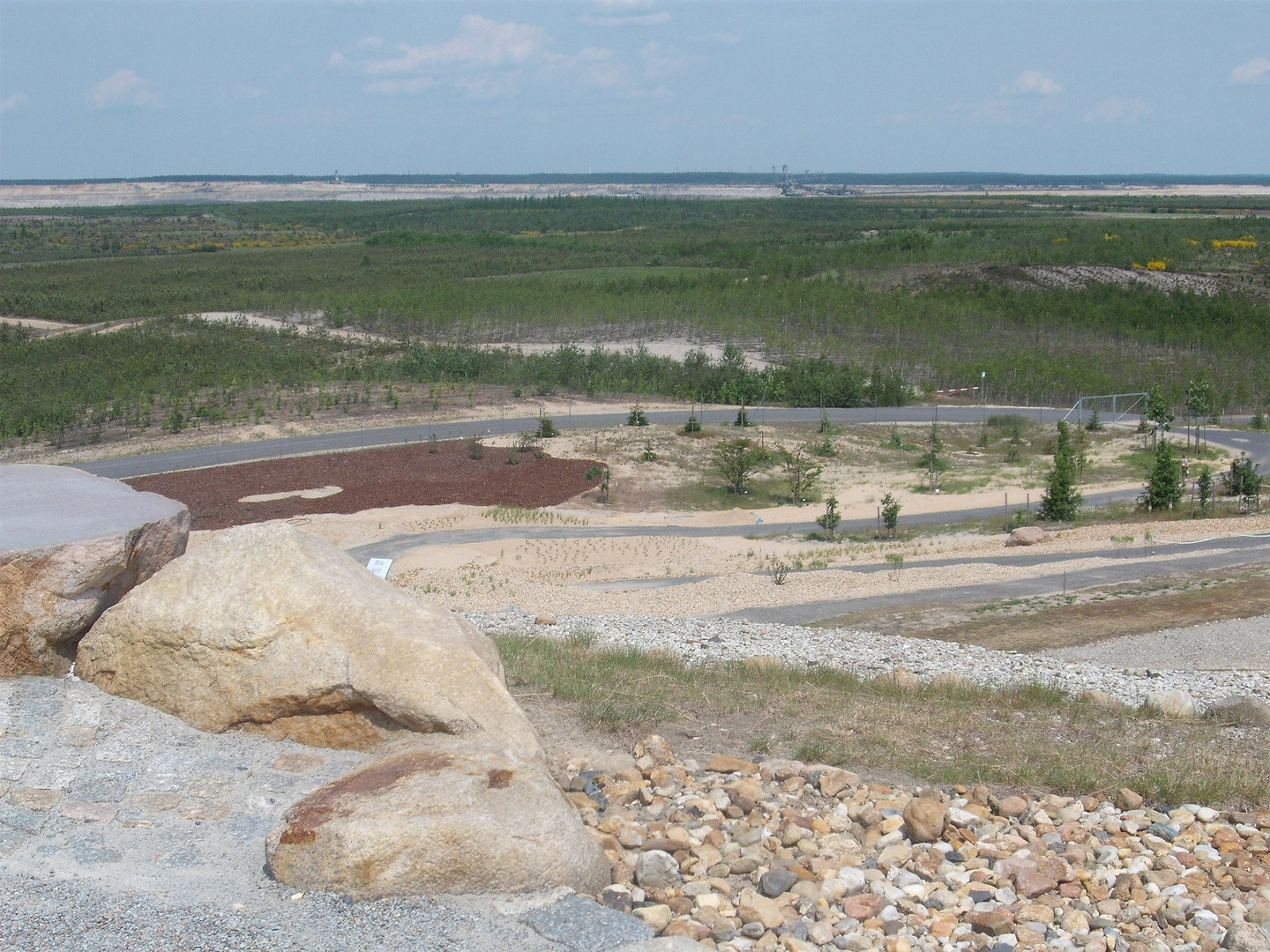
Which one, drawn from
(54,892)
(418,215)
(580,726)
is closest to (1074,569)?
(580,726)

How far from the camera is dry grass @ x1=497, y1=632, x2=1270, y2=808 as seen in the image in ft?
29.6

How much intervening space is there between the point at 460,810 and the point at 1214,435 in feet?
157

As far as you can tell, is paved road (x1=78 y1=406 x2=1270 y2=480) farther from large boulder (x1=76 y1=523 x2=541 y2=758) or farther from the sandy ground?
large boulder (x1=76 y1=523 x2=541 y2=758)

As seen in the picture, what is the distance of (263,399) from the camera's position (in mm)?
49375

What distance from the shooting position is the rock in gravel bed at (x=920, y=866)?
6.68m

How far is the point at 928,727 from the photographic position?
10.4 metres

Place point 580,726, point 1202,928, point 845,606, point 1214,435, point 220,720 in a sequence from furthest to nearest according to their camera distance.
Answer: point 1214,435 → point 845,606 → point 580,726 → point 220,720 → point 1202,928

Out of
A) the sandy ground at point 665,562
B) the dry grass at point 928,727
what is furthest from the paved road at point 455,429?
the dry grass at point 928,727

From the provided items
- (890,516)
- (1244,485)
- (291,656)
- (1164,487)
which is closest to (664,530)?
(890,516)

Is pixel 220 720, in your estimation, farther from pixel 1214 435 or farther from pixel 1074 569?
pixel 1214 435

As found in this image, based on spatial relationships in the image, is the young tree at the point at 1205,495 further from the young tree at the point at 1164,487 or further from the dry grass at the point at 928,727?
the dry grass at the point at 928,727

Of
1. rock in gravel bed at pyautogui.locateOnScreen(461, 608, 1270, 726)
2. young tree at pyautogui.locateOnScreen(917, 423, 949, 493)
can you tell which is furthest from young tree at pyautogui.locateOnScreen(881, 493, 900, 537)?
rock in gravel bed at pyautogui.locateOnScreen(461, 608, 1270, 726)

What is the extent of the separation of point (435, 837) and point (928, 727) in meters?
5.56

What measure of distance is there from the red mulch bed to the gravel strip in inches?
552
